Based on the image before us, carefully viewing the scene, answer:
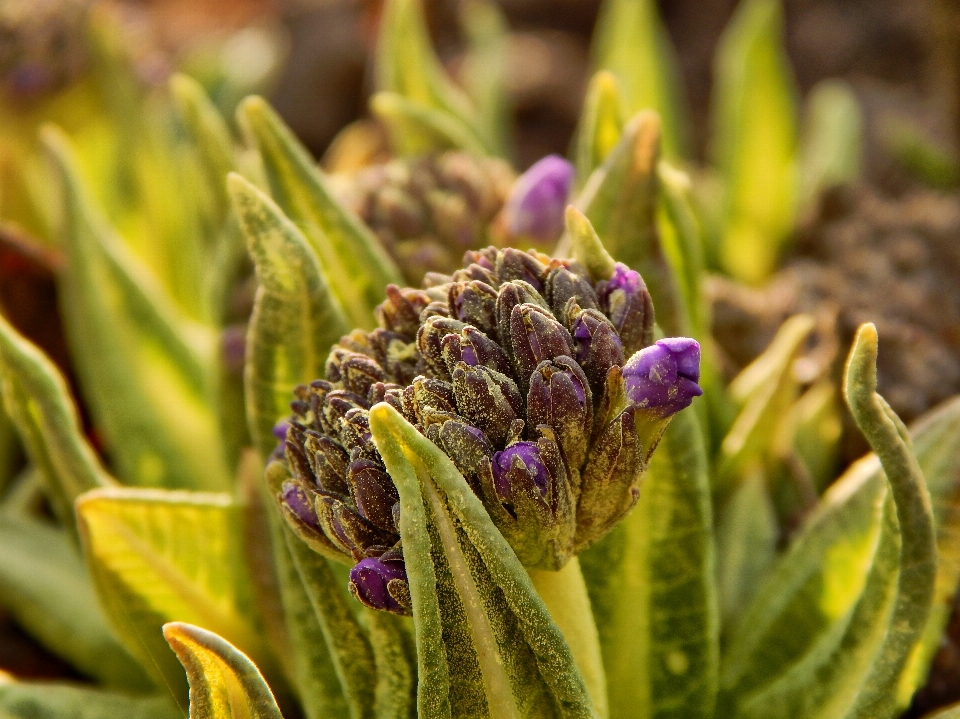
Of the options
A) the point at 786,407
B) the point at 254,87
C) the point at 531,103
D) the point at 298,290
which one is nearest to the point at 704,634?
the point at 786,407

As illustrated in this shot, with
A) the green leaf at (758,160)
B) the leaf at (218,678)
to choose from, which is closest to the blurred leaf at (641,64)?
the green leaf at (758,160)

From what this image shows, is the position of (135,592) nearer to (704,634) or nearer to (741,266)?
(704,634)

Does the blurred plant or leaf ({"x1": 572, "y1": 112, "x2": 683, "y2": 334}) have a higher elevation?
leaf ({"x1": 572, "y1": 112, "x2": 683, "y2": 334})

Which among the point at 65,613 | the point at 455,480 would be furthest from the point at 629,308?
the point at 65,613

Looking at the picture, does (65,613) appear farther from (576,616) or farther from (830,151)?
(830,151)

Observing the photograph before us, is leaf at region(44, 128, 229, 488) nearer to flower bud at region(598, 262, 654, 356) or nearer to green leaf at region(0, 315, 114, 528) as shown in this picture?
green leaf at region(0, 315, 114, 528)

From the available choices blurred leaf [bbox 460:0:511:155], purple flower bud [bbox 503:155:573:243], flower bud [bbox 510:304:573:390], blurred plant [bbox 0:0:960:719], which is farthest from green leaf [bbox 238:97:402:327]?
blurred leaf [bbox 460:0:511:155]

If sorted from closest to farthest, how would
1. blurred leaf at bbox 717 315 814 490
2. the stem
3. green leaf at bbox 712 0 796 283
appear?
the stem → blurred leaf at bbox 717 315 814 490 → green leaf at bbox 712 0 796 283
